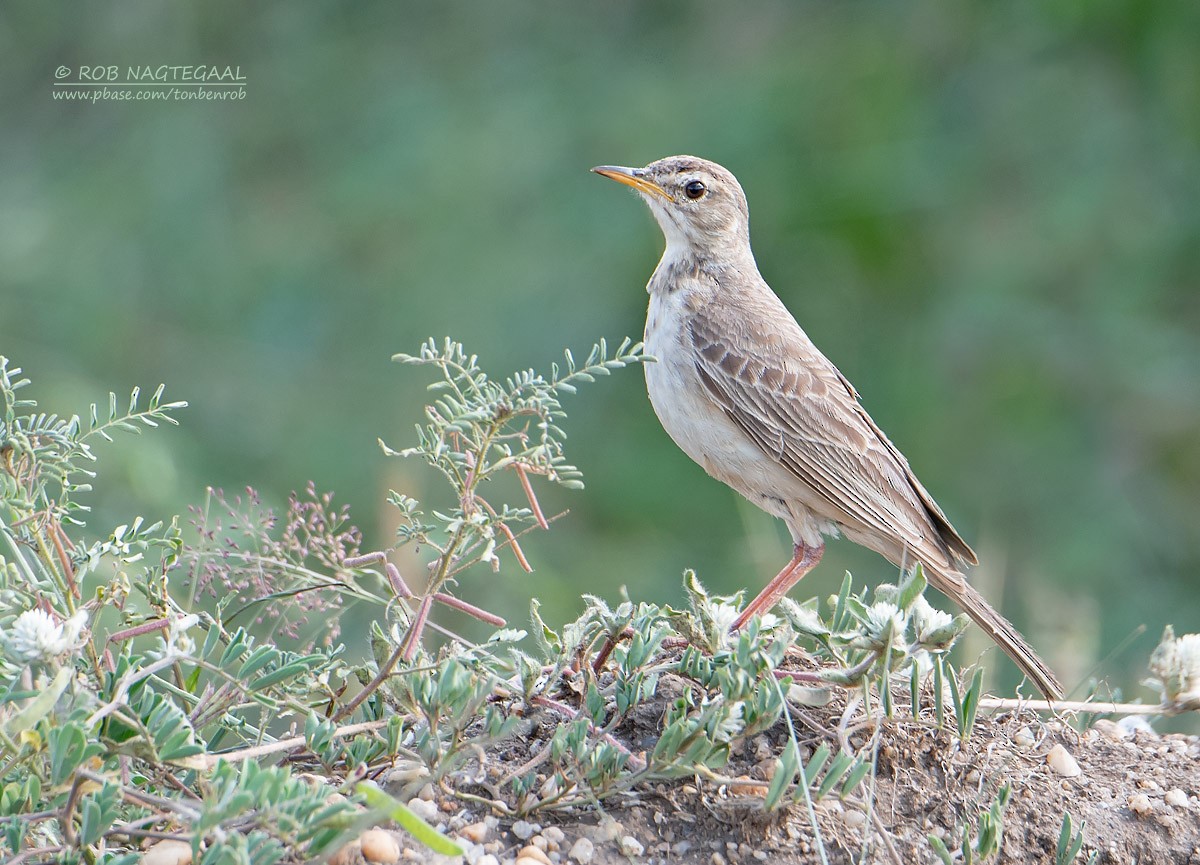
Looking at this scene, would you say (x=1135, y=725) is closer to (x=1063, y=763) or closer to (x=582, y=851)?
(x=1063, y=763)

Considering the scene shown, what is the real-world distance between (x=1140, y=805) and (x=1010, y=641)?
96 centimetres

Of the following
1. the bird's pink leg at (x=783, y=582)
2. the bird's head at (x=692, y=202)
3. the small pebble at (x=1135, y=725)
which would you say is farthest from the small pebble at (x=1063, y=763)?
the bird's head at (x=692, y=202)

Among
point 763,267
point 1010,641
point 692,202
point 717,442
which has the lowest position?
point 1010,641

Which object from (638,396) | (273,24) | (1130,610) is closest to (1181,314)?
(1130,610)

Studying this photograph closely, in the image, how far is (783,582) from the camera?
14.9 ft

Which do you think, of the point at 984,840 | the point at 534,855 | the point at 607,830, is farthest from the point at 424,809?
the point at 984,840

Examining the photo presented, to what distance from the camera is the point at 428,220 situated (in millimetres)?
9047

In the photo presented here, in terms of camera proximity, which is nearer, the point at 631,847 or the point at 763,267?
the point at 631,847

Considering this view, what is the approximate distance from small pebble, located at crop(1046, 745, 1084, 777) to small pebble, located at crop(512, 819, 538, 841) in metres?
1.29

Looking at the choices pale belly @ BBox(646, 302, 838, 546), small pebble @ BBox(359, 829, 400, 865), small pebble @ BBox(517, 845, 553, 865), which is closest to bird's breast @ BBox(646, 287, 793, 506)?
pale belly @ BBox(646, 302, 838, 546)

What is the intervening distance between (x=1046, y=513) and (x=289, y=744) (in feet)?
22.2

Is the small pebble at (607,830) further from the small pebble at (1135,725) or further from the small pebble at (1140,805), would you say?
the small pebble at (1135,725)

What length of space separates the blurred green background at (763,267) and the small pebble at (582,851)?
16.7ft

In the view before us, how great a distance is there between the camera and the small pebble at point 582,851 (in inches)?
110
